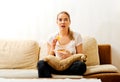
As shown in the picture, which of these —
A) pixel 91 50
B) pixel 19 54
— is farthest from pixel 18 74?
pixel 91 50

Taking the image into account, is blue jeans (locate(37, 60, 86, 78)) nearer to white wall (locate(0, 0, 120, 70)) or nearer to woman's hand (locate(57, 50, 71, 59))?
woman's hand (locate(57, 50, 71, 59))

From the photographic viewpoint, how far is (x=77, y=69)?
2711mm

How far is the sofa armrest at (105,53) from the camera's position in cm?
341

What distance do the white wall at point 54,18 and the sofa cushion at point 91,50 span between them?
253 millimetres

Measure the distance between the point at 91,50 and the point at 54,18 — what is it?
756mm

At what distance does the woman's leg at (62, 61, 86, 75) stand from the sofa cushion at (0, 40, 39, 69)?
0.67 meters

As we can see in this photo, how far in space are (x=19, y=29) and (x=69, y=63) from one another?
121 centimetres

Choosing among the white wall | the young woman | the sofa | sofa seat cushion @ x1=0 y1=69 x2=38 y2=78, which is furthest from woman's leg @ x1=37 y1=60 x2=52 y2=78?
the white wall

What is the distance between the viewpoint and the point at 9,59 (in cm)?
324

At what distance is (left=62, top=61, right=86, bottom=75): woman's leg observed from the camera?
271 cm

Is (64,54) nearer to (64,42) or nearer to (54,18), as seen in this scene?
(64,42)

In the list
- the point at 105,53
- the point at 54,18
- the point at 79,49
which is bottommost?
the point at 105,53

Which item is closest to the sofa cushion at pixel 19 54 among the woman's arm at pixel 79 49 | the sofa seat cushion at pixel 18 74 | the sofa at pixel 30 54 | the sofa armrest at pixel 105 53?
the sofa at pixel 30 54

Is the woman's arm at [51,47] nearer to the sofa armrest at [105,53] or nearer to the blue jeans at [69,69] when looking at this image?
the blue jeans at [69,69]
